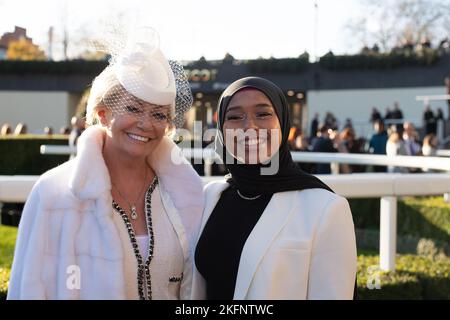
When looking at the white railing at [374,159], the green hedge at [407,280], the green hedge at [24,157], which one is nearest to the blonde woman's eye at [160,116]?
the white railing at [374,159]

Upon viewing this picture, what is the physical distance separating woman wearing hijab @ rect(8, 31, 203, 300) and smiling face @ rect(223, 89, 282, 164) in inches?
12.5

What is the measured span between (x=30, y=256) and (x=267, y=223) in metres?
0.81

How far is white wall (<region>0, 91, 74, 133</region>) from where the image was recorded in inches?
1147

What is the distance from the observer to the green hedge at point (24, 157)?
1240 cm

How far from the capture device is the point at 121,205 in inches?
91.5

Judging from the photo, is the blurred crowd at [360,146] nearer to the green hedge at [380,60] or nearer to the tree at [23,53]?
the green hedge at [380,60]

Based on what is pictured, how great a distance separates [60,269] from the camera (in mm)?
2092

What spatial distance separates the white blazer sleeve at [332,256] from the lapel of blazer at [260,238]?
0.47 feet

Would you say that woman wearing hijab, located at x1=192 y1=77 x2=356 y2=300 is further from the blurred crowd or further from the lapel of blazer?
the blurred crowd

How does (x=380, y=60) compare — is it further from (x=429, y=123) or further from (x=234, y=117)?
(x=234, y=117)

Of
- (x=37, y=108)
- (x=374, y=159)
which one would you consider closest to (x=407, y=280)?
(x=374, y=159)

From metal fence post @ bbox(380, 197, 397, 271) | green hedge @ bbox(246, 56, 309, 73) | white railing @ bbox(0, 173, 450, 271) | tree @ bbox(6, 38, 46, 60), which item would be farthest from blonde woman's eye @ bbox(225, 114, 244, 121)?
tree @ bbox(6, 38, 46, 60)

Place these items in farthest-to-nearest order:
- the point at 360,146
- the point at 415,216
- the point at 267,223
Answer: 1. the point at 360,146
2. the point at 415,216
3. the point at 267,223
